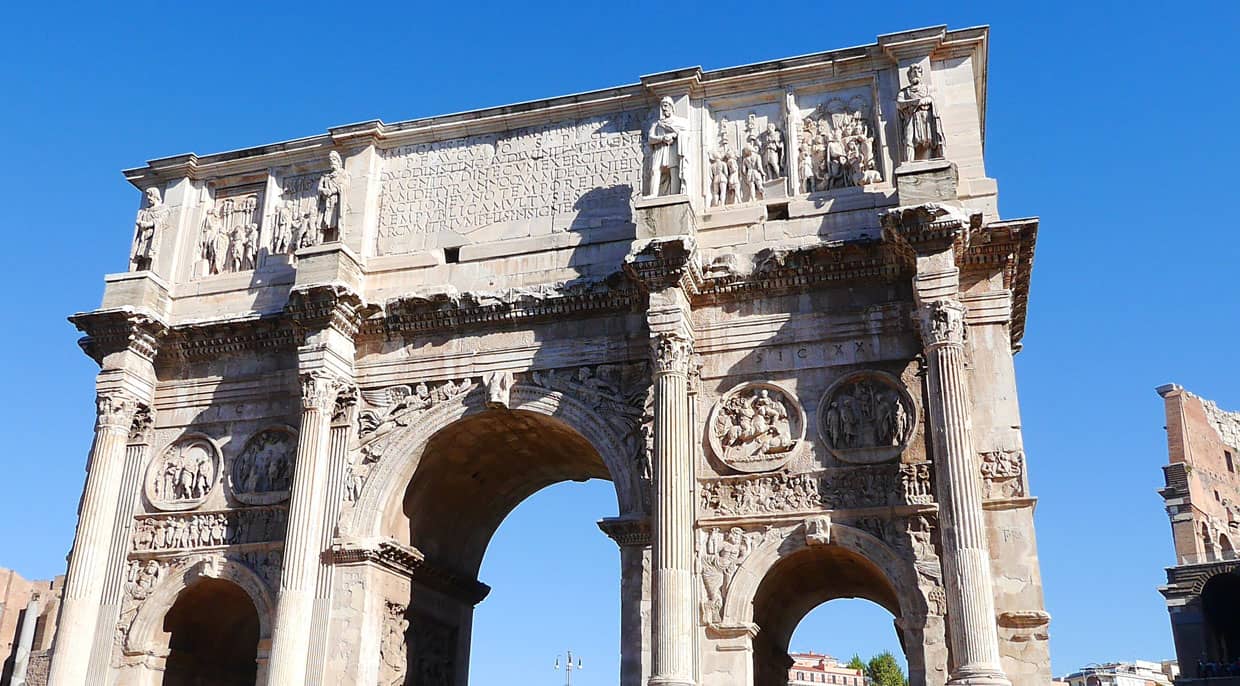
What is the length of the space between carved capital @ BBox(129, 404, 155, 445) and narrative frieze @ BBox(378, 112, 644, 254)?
4.29 meters

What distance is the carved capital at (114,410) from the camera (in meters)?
16.8

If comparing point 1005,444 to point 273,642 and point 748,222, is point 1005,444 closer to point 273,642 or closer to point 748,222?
point 748,222

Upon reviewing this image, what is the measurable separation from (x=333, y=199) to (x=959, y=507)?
10141 mm

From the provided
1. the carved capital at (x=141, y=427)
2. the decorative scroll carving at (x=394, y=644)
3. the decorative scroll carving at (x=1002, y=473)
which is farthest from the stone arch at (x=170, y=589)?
the decorative scroll carving at (x=1002, y=473)

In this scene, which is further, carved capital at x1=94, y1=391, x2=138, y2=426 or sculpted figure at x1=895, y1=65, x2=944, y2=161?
carved capital at x1=94, y1=391, x2=138, y2=426

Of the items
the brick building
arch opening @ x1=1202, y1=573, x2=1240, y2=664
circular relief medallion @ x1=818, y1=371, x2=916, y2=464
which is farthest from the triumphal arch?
arch opening @ x1=1202, y1=573, x2=1240, y2=664

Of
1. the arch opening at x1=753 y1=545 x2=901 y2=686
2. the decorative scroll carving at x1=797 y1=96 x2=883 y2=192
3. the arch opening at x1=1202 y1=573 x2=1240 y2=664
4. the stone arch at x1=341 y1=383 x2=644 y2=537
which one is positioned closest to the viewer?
the arch opening at x1=753 y1=545 x2=901 y2=686

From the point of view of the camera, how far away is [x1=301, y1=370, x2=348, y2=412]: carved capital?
15.9 metres

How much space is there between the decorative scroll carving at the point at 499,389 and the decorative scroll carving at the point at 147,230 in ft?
20.5

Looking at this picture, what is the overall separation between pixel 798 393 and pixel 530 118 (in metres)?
6.21

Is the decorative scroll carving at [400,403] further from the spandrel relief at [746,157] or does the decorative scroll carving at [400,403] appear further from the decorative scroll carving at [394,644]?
the spandrel relief at [746,157]

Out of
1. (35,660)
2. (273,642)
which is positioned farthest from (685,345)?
(35,660)

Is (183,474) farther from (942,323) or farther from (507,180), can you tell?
(942,323)

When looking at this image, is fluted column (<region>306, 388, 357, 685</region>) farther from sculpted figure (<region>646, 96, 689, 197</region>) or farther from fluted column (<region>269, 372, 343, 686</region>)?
sculpted figure (<region>646, 96, 689, 197</region>)
